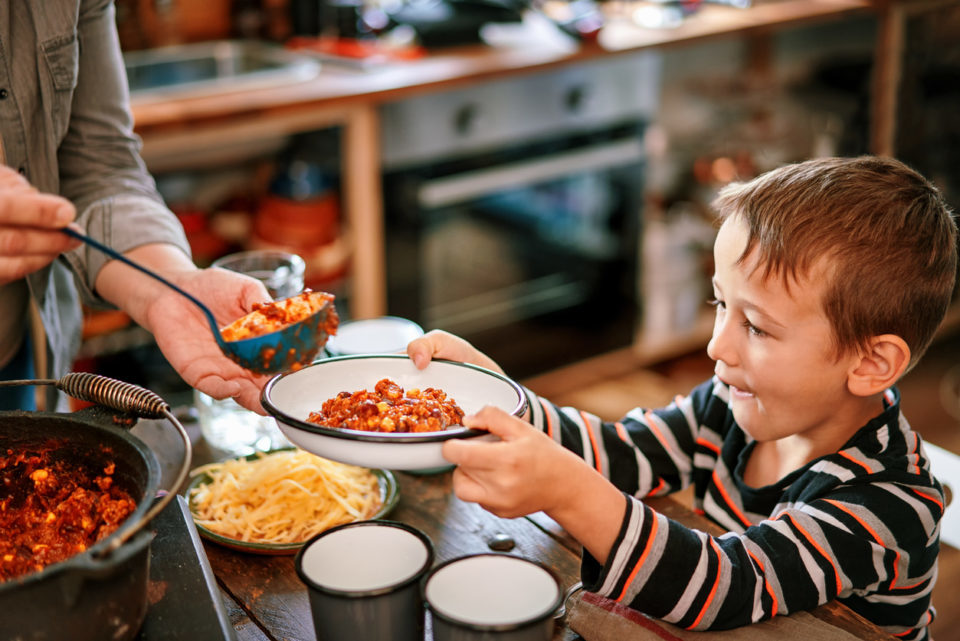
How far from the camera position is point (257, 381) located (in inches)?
46.4

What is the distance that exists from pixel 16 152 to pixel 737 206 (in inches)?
37.2

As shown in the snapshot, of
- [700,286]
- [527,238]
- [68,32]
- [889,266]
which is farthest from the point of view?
[700,286]

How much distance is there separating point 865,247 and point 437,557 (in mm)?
583

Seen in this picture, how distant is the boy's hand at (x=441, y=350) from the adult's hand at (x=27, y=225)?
14.8 inches

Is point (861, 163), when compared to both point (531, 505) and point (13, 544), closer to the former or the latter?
point (531, 505)

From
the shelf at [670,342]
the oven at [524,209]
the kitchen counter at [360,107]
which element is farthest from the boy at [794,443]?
the shelf at [670,342]

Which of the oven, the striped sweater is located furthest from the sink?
the striped sweater

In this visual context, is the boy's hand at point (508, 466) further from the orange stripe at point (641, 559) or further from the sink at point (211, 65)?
the sink at point (211, 65)

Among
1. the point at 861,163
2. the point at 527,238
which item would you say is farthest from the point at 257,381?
the point at 527,238

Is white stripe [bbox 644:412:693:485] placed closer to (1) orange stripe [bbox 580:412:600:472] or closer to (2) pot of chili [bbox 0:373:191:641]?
(1) orange stripe [bbox 580:412:600:472]

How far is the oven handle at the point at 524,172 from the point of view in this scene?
2697 mm

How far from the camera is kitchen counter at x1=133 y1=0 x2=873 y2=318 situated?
2217 millimetres

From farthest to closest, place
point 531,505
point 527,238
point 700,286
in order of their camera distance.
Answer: point 700,286
point 527,238
point 531,505

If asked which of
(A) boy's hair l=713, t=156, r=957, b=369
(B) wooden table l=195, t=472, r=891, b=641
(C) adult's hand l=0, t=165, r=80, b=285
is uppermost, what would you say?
(C) adult's hand l=0, t=165, r=80, b=285
